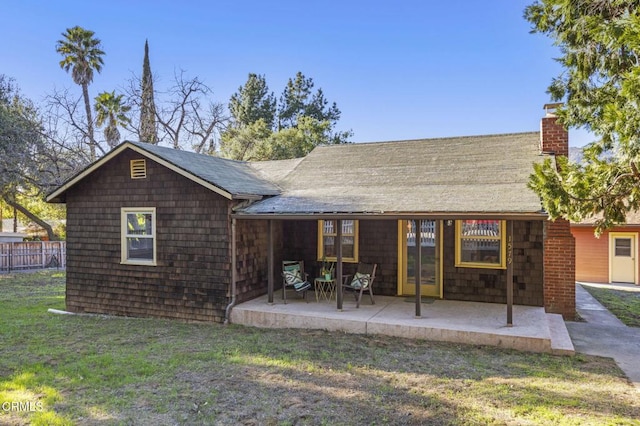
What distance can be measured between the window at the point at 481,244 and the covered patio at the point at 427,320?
0.88 meters

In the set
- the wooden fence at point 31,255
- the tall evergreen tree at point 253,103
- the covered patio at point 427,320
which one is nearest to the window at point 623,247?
the covered patio at point 427,320

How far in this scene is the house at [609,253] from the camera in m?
14.9

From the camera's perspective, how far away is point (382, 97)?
25953 millimetres

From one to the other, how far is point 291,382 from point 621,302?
10598mm

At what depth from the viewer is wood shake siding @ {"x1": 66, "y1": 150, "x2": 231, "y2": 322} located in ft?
27.6

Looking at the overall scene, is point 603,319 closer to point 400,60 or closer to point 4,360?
point 4,360

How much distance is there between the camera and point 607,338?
24.0 feet

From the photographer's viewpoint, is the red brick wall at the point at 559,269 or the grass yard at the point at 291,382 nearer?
the grass yard at the point at 291,382

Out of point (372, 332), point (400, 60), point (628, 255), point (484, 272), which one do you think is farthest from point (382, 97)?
point (372, 332)

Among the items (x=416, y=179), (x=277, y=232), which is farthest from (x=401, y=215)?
(x=277, y=232)

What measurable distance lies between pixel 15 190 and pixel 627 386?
25334mm

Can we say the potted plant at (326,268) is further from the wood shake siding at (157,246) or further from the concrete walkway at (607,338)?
the concrete walkway at (607,338)

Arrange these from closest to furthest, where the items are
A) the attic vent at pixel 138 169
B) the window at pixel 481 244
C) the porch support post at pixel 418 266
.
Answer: the porch support post at pixel 418 266
the window at pixel 481 244
the attic vent at pixel 138 169

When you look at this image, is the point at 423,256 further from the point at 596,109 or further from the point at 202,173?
the point at 202,173
